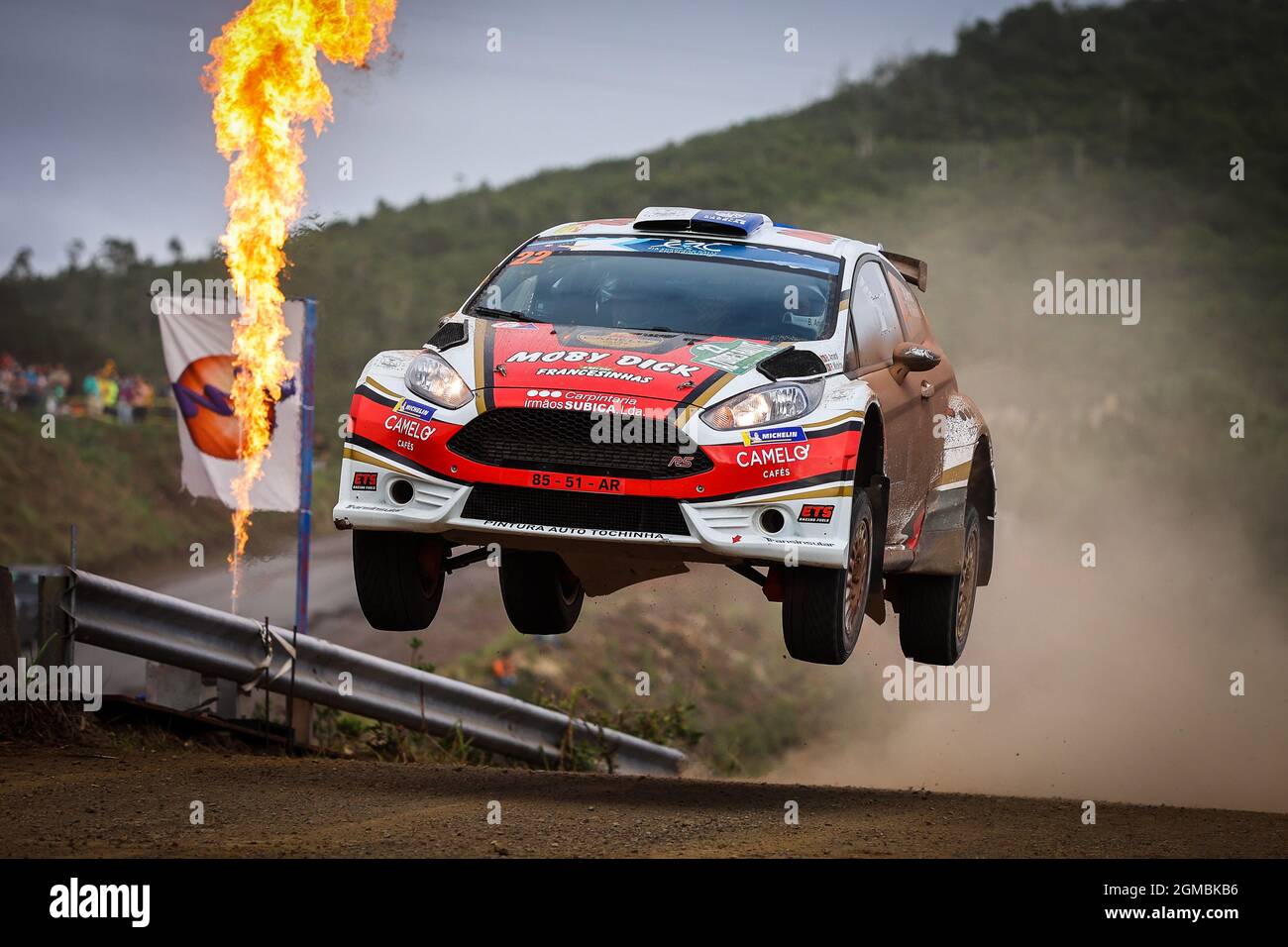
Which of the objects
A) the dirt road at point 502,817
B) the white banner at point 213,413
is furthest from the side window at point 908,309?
the white banner at point 213,413

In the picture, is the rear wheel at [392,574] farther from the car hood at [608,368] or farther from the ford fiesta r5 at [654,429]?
the car hood at [608,368]

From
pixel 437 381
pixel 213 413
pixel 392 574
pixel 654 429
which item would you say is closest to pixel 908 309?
pixel 654 429

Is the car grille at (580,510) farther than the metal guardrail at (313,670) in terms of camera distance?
No

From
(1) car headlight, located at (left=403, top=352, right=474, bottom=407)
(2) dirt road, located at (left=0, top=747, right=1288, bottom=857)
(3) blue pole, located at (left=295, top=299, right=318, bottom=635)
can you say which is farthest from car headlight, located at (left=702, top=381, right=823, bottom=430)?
(3) blue pole, located at (left=295, top=299, right=318, bottom=635)

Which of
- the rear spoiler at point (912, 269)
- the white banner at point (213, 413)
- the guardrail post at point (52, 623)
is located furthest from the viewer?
the white banner at point (213, 413)

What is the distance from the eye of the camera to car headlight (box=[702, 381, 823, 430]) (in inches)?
292

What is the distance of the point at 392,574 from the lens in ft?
26.1

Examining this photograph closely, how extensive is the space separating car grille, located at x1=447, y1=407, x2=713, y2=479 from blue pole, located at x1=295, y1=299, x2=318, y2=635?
438cm

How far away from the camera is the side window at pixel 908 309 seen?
981 centimetres

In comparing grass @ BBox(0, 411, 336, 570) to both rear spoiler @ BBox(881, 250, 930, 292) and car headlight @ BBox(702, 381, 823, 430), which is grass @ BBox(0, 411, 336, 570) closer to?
rear spoiler @ BBox(881, 250, 930, 292)

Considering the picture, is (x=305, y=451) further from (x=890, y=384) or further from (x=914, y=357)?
(x=914, y=357)

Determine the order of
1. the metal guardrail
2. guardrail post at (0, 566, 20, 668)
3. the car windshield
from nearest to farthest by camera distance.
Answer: the car windshield, guardrail post at (0, 566, 20, 668), the metal guardrail

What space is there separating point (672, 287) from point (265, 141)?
12.8 feet

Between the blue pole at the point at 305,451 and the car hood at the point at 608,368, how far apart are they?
13.2 feet
